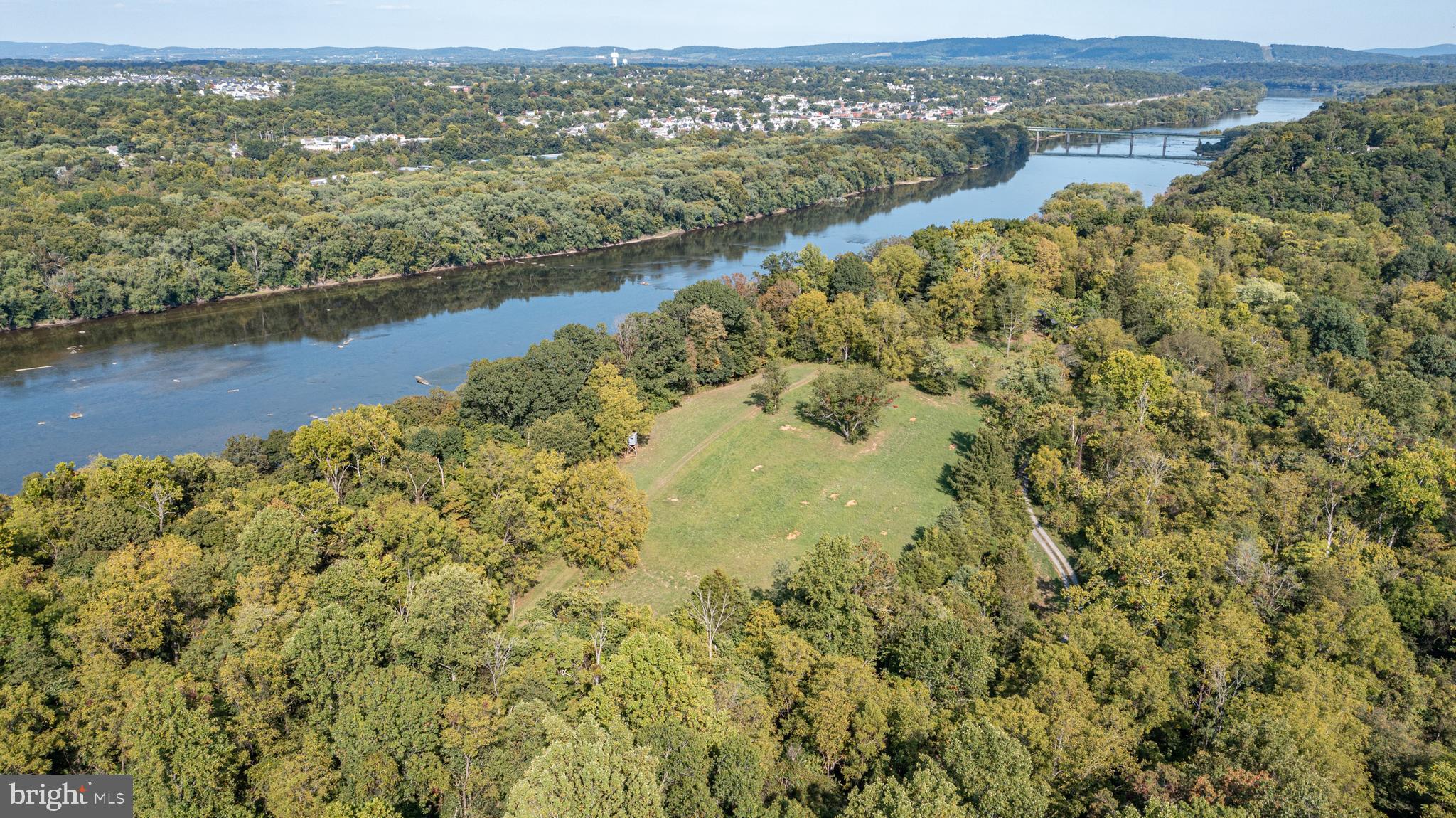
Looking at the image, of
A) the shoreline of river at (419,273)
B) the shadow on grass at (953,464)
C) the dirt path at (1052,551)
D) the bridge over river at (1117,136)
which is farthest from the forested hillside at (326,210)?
the dirt path at (1052,551)

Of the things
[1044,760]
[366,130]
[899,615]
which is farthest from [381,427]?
[366,130]

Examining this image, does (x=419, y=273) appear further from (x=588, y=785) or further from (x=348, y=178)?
(x=588, y=785)

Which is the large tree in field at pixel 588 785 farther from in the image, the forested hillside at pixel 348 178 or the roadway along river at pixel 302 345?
the forested hillside at pixel 348 178

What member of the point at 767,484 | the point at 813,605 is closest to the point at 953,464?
the point at 767,484

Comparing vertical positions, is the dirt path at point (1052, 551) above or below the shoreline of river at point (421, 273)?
below

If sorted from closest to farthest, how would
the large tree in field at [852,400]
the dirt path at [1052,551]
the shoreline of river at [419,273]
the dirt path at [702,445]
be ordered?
the dirt path at [1052,551], the dirt path at [702,445], the large tree in field at [852,400], the shoreline of river at [419,273]

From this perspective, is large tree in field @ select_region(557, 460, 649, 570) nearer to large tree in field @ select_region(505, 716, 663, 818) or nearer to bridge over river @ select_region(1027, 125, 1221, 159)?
large tree in field @ select_region(505, 716, 663, 818)

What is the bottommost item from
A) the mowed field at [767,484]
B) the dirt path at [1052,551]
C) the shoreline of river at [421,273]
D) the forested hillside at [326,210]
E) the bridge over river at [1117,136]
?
the dirt path at [1052,551]
